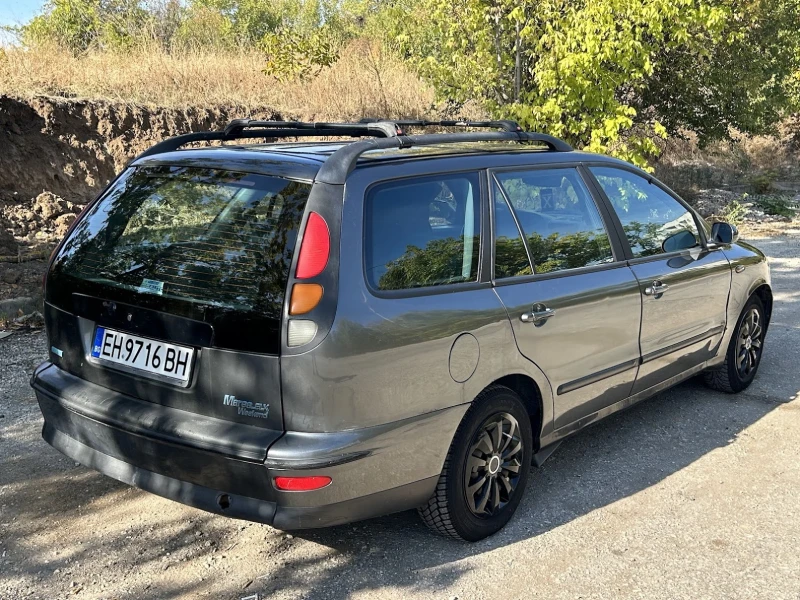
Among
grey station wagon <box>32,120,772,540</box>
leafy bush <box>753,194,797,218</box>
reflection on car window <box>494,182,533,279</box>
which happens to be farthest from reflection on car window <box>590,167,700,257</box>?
leafy bush <box>753,194,797,218</box>

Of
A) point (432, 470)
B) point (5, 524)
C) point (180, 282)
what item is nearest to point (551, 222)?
point (432, 470)

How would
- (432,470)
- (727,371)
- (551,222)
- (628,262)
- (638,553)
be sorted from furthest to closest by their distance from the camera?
(727,371), (628,262), (551,222), (638,553), (432,470)

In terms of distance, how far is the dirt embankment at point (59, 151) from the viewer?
34.3 feet

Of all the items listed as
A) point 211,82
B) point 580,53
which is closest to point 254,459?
point 580,53

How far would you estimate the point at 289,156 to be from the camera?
11.0ft

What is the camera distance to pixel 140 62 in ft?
45.5

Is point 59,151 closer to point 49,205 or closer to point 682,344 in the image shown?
point 49,205

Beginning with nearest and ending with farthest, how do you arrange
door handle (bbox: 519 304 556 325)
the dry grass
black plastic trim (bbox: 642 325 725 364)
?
door handle (bbox: 519 304 556 325), black plastic trim (bbox: 642 325 725 364), the dry grass

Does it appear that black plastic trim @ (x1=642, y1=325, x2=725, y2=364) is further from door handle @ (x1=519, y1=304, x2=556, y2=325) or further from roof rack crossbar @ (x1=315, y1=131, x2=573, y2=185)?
roof rack crossbar @ (x1=315, y1=131, x2=573, y2=185)

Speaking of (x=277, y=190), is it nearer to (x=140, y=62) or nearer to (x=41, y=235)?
(x=41, y=235)

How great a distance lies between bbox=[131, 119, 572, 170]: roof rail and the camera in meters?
3.17

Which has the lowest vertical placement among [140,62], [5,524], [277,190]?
[5,524]

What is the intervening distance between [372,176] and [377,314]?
23.1 inches

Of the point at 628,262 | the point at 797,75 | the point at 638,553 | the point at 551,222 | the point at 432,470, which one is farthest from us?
the point at 797,75
